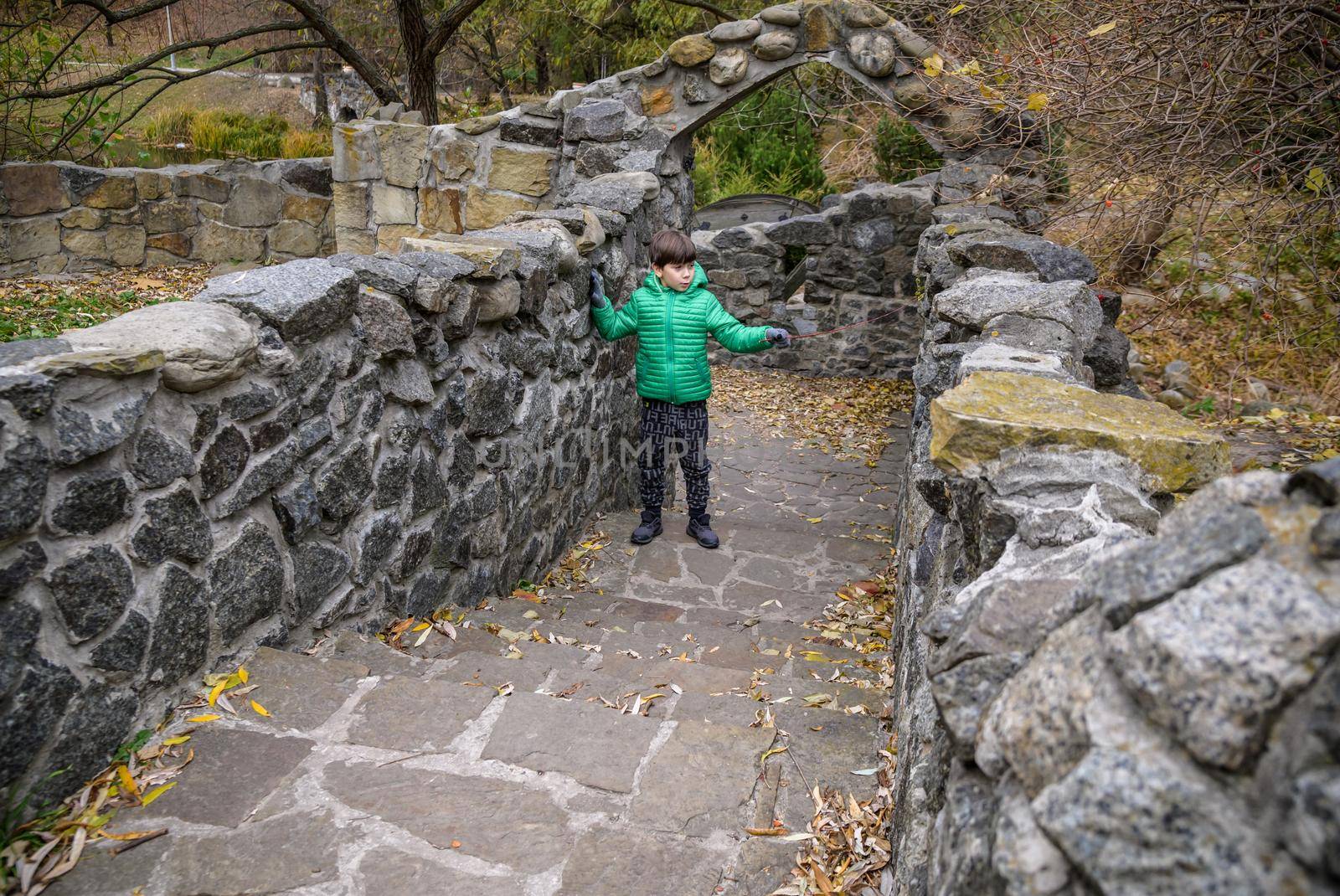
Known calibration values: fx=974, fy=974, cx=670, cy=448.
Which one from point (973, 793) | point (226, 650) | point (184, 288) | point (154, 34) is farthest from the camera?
point (154, 34)

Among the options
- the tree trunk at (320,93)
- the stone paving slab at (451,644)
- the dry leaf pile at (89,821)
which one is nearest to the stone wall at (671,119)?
the stone paving slab at (451,644)

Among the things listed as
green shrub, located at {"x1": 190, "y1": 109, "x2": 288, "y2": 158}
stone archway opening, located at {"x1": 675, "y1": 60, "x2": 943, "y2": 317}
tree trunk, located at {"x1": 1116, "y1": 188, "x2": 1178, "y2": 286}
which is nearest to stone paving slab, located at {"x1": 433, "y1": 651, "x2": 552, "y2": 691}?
tree trunk, located at {"x1": 1116, "y1": 188, "x2": 1178, "y2": 286}

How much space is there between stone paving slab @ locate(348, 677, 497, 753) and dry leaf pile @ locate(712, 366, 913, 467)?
5.28m

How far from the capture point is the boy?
4.91 meters

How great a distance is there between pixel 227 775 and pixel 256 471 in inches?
31.8

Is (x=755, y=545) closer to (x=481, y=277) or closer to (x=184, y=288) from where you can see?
(x=481, y=277)

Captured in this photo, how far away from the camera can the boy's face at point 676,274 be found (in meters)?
→ 4.89

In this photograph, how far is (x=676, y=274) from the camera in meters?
4.90

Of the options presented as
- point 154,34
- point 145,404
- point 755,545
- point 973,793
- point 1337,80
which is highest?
point 154,34

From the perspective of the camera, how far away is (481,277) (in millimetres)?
3701

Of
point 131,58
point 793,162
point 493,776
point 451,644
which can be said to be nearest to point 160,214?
point 131,58

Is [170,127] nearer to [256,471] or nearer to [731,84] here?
[731,84]

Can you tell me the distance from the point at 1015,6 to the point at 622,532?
4043mm

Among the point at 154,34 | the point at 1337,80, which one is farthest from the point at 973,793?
the point at 154,34
